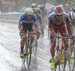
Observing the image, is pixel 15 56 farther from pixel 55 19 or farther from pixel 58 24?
pixel 55 19

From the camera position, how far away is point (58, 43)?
38.1ft

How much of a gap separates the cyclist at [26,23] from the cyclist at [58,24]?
1.87 meters

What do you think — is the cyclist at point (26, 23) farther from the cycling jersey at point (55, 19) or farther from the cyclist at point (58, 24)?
the cycling jersey at point (55, 19)

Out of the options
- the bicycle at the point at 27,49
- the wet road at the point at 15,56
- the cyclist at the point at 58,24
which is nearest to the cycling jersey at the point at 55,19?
the cyclist at the point at 58,24

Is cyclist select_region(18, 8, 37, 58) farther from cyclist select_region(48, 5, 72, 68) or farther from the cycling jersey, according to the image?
the cycling jersey

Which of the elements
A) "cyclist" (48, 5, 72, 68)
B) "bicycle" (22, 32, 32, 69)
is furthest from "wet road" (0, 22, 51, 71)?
"cyclist" (48, 5, 72, 68)

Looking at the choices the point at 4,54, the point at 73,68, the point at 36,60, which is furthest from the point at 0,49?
the point at 73,68

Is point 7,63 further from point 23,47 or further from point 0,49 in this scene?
→ point 0,49

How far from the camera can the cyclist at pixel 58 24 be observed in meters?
11.1

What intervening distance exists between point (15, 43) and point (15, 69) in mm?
7150

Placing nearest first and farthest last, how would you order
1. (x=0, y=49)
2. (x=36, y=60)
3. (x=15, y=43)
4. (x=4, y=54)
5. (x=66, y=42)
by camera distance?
(x=66, y=42)
(x=36, y=60)
(x=4, y=54)
(x=0, y=49)
(x=15, y=43)

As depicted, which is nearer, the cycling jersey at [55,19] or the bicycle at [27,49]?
the cycling jersey at [55,19]

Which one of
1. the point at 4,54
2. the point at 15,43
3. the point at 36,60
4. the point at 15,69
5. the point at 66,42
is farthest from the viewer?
the point at 15,43

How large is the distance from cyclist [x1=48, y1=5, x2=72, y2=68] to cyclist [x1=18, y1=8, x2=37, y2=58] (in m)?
1.87
